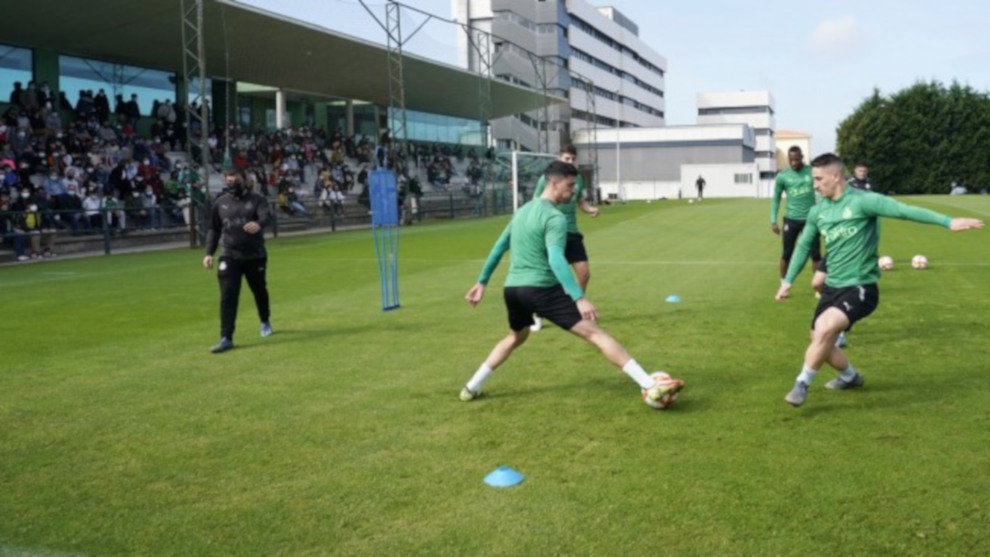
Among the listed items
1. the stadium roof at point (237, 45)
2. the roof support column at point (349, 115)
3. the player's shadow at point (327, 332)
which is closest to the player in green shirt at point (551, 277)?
the player's shadow at point (327, 332)

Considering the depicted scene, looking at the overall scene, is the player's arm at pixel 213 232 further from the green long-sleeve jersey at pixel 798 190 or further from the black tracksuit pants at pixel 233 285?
the green long-sleeve jersey at pixel 798 190

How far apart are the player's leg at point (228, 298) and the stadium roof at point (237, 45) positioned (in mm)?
20627

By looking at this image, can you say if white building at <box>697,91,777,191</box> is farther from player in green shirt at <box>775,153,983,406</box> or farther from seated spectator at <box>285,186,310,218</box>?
player in green shirt at <box>775,153,983,406</box>

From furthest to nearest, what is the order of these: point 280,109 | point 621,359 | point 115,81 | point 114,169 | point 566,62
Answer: point 566,62 → point 280,109 → point 115,81 → point 114,169 → point 621,359

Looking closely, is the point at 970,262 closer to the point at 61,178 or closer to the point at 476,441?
the point at 476,441

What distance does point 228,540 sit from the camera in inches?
177

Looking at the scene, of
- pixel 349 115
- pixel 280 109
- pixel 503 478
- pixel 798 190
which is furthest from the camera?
pixel 349 115

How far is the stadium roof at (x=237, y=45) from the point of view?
2820 cm

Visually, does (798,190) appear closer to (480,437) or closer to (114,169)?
(480,437)

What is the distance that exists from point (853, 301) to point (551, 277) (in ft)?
7.20

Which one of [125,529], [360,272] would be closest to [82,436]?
[125,529]

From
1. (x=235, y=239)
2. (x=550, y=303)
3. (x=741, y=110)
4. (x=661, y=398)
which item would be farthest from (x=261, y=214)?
(x=741, y=110)

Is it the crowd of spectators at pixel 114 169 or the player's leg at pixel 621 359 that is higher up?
the crowd of spectators at pixel 114 169

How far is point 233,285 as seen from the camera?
10.1 metres
